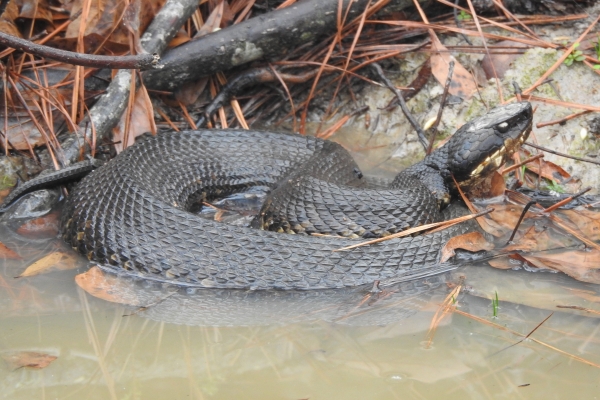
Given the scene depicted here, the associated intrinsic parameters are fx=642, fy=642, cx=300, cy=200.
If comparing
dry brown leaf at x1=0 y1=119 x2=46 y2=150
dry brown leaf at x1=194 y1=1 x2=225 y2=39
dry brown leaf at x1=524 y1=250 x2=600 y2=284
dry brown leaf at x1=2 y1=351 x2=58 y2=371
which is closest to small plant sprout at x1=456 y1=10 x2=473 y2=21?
dry brown leaf at x1=194 y1=1 x2=225 y2=39

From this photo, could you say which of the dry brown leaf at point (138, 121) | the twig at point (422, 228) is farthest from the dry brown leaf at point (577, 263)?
the dry brown leaf at point (138, 121)

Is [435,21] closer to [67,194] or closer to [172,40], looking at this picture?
[172,40]

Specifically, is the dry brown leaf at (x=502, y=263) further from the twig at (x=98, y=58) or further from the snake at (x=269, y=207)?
the twig at (x=98, y=58)

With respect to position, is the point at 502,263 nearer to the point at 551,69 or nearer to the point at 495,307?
the point at 495,307

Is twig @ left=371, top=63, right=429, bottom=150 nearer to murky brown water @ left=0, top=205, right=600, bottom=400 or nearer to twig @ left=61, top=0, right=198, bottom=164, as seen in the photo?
twig @ left=61, top=0, right=198, bottom=164

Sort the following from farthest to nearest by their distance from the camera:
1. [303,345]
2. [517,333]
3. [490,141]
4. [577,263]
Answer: [490,141], [577,263], [517,333], [303,345]

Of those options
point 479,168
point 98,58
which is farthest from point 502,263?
point 98,58
